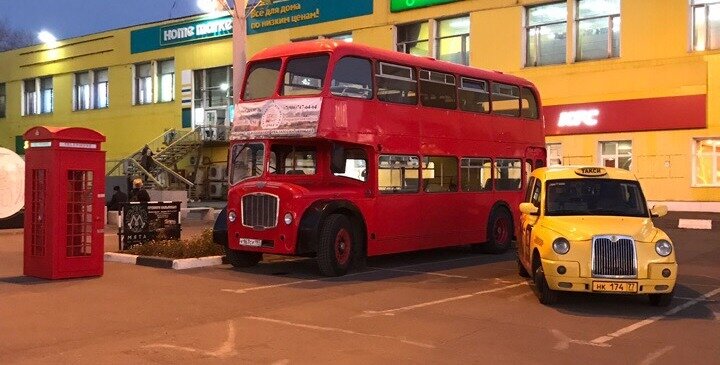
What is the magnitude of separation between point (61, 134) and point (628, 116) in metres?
20.6

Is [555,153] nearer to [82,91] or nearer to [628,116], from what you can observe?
[628,116]

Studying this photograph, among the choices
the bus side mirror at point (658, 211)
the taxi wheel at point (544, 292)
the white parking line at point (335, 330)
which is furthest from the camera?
the bus side mirror at point (658, 211)

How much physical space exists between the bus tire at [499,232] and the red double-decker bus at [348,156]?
22.0 inches

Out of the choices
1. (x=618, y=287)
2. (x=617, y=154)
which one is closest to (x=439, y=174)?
(x=618, y=287)

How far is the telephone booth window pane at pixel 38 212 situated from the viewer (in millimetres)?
12656

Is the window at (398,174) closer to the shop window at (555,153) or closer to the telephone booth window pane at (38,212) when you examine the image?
the telephone booth window pane at (38,212)

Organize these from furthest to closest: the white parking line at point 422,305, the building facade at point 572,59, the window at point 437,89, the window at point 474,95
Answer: the building facade at point 572,59
the window at point 474,95
the window at point 437,89
the white parking line at point 422,305

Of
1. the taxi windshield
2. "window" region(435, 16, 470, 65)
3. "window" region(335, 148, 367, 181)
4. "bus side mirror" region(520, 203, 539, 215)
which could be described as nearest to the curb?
"window" region(335, 148, 367, 181)

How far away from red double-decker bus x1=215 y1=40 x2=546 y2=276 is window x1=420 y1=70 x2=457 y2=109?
0.03 metres

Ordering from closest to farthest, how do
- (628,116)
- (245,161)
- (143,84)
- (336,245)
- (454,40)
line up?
(336,245)
(245,161)
(628,116)
(454,40)
(143,84)

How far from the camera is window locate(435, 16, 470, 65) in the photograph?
32.2 m

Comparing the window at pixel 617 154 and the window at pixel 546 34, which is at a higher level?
the window at pixel 546 34

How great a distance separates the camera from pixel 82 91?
49375 millimetres

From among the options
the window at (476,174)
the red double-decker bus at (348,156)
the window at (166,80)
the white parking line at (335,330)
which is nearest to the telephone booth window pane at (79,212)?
the red double-decker bus at (348,156)
